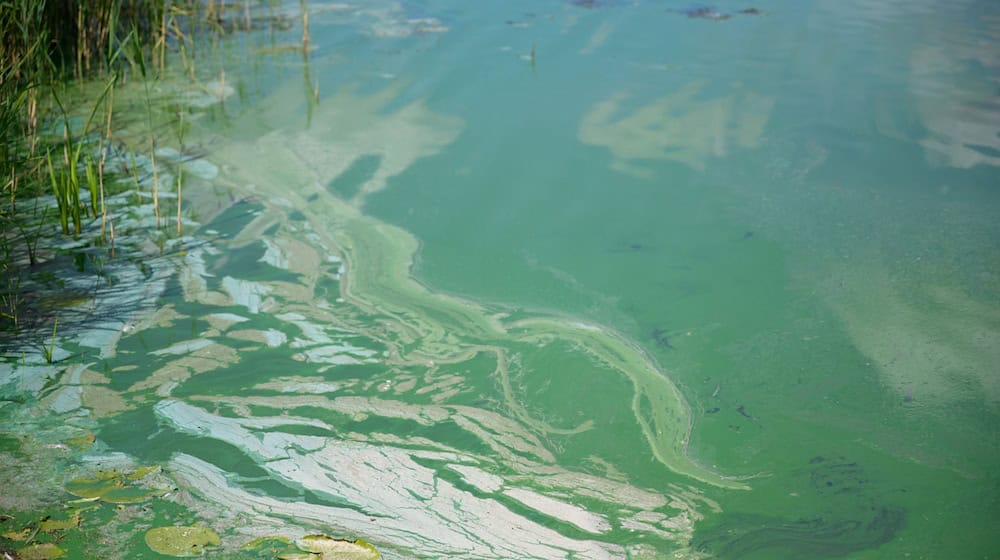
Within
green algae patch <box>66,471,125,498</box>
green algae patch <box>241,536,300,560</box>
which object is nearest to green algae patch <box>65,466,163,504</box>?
green algae patch <box>66,471,125,498</box>

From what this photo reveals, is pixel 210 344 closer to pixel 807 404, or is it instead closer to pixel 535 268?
pixel 535 268

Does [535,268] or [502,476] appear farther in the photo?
[535,268]

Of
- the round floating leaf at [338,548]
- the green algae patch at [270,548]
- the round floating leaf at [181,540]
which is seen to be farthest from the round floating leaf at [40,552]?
the round floating leaf at [338,548]

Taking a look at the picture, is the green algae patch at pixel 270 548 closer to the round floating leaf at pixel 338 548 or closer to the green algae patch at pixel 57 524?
the round floating leaf at pixel 338 548

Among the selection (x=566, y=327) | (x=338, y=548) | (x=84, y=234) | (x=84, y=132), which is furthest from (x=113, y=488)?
(x=84, y=132)

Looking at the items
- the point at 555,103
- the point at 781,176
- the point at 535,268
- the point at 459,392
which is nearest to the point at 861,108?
the point at 781,176

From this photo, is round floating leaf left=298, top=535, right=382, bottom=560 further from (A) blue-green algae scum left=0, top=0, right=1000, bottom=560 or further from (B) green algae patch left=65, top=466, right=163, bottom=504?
(B) green algae patch left=65, top=466, right=163, bottom=504
